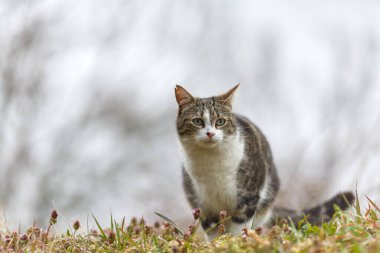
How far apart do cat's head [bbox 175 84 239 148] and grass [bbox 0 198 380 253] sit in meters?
1.38

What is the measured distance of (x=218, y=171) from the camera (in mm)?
4500

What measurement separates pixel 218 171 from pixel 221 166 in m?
0.05

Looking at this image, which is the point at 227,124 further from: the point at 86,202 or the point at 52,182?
the point at 52,182

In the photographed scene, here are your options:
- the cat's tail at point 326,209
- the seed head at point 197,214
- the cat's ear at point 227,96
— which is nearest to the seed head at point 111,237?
the seed head at point 197,214

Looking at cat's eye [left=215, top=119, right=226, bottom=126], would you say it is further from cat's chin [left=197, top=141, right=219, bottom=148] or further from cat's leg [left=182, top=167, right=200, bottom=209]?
cat's leg [left=182, top=167, right=200, bottom=209]

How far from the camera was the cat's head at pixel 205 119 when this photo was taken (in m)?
4.36

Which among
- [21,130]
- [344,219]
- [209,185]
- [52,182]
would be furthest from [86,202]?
[344,219]

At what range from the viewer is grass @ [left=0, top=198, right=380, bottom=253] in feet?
6.65

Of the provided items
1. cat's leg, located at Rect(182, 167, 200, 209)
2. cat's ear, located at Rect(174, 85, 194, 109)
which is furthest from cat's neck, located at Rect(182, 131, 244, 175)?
cat's ear, located at Rect(174, 85, 194, 109)

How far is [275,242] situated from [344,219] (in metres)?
0.78

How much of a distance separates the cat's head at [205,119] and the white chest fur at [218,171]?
0.33 ft

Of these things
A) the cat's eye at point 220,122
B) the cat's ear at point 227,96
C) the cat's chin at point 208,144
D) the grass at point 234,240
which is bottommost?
the grass at point 234,240

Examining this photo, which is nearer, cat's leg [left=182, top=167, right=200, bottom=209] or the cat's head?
the cat's head

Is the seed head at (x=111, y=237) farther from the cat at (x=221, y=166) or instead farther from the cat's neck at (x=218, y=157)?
the cat's neck at (x=218, y=157)
